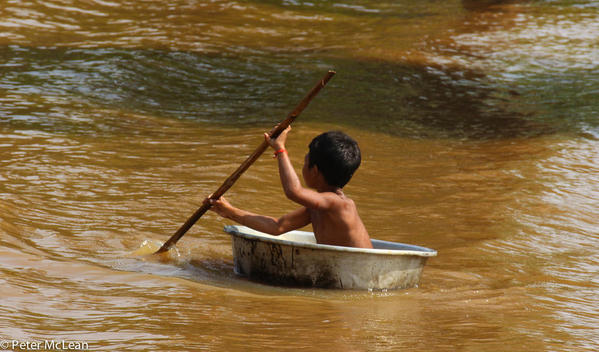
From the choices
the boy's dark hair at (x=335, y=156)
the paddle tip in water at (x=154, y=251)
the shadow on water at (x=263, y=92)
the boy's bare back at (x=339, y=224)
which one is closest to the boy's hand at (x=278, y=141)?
the boy's dark hair at (x=335, y=156)

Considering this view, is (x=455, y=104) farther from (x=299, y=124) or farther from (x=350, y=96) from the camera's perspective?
(x=299, y=124)

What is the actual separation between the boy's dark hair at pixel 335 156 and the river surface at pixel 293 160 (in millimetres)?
663

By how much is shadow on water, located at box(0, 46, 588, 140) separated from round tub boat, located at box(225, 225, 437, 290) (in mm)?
4716

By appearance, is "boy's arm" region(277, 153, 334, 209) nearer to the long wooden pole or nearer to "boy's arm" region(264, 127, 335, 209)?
"boy's arm" region(264, 127, 335, 209)

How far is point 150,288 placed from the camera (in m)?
4.31

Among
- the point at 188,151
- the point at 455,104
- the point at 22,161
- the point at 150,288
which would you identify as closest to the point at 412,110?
the point at 455,104

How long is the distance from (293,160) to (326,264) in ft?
12.0

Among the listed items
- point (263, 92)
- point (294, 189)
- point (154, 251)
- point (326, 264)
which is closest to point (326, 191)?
point (294, 189)

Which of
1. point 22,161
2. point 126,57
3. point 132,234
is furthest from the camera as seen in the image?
point 126,57

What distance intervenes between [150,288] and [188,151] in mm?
4087

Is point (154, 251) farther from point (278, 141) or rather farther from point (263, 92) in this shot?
point (263, 92)

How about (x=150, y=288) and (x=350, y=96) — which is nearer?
(x=150, y=288)

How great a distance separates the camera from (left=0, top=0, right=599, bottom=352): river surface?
393cm

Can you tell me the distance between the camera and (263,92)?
11.1 metres
